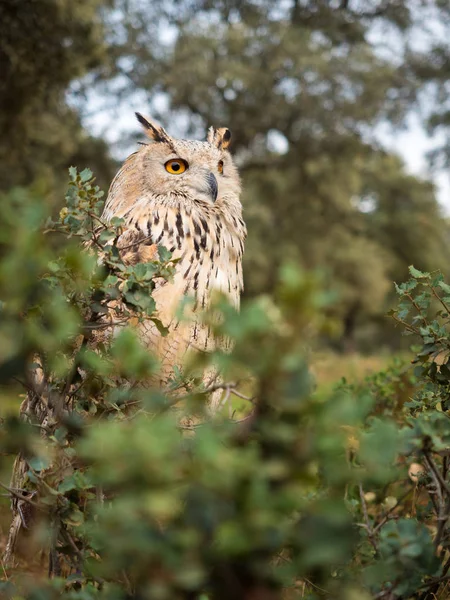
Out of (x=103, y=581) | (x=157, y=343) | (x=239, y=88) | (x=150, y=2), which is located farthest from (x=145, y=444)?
(x=239, y=88)

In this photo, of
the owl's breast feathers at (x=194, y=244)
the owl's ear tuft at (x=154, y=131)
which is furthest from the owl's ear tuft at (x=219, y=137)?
the owl's breast feathers at (x=194, y=244)

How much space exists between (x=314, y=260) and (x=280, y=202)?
2.91 metres

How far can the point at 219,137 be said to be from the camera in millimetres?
3893

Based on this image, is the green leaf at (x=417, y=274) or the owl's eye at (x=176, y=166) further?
the owl's eye at (x=176, y=166)

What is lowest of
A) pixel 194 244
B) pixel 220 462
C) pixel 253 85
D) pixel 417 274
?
pixel 253 85

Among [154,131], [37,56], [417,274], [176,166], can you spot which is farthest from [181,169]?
[37,56]

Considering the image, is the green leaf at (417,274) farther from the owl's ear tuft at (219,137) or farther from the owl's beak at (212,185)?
the owl's ear tuft at (219,137)

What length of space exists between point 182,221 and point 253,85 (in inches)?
535

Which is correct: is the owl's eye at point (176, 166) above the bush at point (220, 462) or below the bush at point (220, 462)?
below

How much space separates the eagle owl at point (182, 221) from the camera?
8.91 ft

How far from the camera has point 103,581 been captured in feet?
4.34

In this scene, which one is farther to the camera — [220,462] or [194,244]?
[194,244]

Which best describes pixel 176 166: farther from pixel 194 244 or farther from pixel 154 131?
pixel 194 244

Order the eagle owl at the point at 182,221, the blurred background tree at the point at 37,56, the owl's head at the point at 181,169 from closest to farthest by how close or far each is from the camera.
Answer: the eagle owl at the point at 182,221, the owl's head at the point at 181,169, the blurred background tree at the point at 37,56
